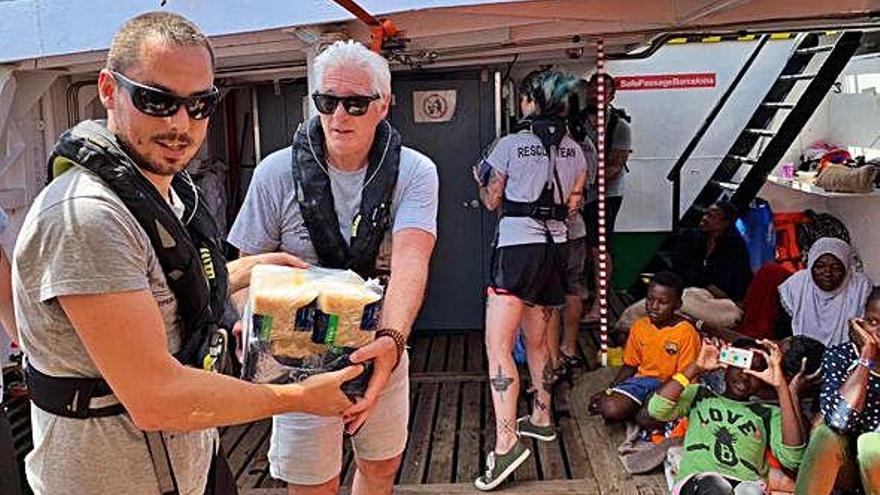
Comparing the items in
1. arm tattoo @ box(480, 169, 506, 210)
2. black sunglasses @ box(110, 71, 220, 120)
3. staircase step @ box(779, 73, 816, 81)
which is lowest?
arm tattoo @ box(480, 169, 506, 210)

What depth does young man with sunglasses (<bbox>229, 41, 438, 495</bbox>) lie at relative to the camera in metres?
2.31

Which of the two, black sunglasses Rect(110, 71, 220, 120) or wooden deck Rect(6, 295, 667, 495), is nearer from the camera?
black sunglasses Rect(110, 71, 220, 120)

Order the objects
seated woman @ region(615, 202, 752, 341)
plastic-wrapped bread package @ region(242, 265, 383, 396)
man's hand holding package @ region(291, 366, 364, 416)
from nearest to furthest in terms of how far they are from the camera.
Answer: man's hand holding package @ region(291, 366, 364, 416), plastic-wrapped bread package @ region(242, 265, 383, 396), seated woman @ region(615, 202, 752, 341)

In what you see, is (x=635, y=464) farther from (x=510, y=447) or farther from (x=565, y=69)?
(x=565, y=69)

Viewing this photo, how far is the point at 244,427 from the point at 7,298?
263 centimetres

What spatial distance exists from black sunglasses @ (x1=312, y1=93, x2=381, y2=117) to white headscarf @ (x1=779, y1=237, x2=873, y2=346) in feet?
9.68

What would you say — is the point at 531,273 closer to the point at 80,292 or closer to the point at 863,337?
the point at 863,337

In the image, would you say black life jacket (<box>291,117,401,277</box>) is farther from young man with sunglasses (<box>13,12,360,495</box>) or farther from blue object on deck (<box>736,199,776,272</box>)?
blue object on deck (<box>736,199,776,272</box>)

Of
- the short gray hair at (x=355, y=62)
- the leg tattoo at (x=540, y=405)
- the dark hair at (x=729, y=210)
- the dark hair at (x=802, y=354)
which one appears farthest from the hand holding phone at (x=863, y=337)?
the dark hair at (x=729, y=210)

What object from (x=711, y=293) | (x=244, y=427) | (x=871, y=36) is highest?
(x=871, y=36)

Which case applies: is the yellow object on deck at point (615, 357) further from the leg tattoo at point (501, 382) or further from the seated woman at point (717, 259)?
the leg tattoo at point (501, 382)

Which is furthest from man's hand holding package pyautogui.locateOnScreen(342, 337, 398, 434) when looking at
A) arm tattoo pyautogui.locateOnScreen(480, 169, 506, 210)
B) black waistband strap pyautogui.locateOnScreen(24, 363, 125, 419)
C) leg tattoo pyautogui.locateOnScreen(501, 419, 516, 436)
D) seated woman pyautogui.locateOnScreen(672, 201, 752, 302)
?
seated woman pyautogui.locateOnScreen(672, 201, 752, 302)

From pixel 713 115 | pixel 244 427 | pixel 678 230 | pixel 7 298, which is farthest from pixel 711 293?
pixel 7 298

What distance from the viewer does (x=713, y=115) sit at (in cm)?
699
